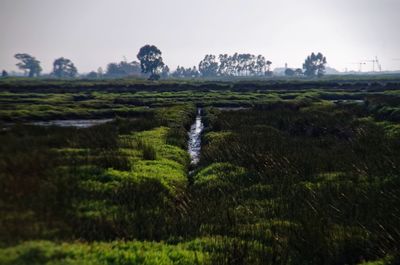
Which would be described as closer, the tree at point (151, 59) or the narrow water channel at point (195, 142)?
the narrow water channel at point (195, 142)

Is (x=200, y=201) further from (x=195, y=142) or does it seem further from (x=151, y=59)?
(x=151, y=59)

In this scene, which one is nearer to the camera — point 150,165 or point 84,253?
point 84,253

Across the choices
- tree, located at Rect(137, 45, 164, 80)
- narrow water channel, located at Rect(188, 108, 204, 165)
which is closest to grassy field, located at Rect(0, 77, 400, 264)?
narrow water channel, located at Rect(188, 108, 204, 165)

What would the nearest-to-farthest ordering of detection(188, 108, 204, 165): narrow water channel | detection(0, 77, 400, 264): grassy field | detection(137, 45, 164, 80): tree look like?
detection(0, 77, 400, 264): grassy field < detection(188, 108, 204, 165): narrow water channel < detection(137, 45, 164, 80): tree

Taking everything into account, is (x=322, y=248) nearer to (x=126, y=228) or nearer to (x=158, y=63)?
(x=126, y=228)

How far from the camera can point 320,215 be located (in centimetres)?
1460

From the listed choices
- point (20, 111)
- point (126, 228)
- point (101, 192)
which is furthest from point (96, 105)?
point (126, 228)

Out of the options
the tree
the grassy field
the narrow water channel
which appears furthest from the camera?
the tree

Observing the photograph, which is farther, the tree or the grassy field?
the tree

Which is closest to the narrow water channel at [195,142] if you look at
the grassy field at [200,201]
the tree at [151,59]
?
the grassy field at [200,201]

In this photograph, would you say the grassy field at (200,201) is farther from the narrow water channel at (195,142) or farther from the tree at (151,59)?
the tree at (151,59)

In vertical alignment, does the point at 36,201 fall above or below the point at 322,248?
above

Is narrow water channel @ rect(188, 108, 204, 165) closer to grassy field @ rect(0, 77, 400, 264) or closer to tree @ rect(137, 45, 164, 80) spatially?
grassy field @ rect(0, 77, 400, 264)

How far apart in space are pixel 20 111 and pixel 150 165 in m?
35.4
